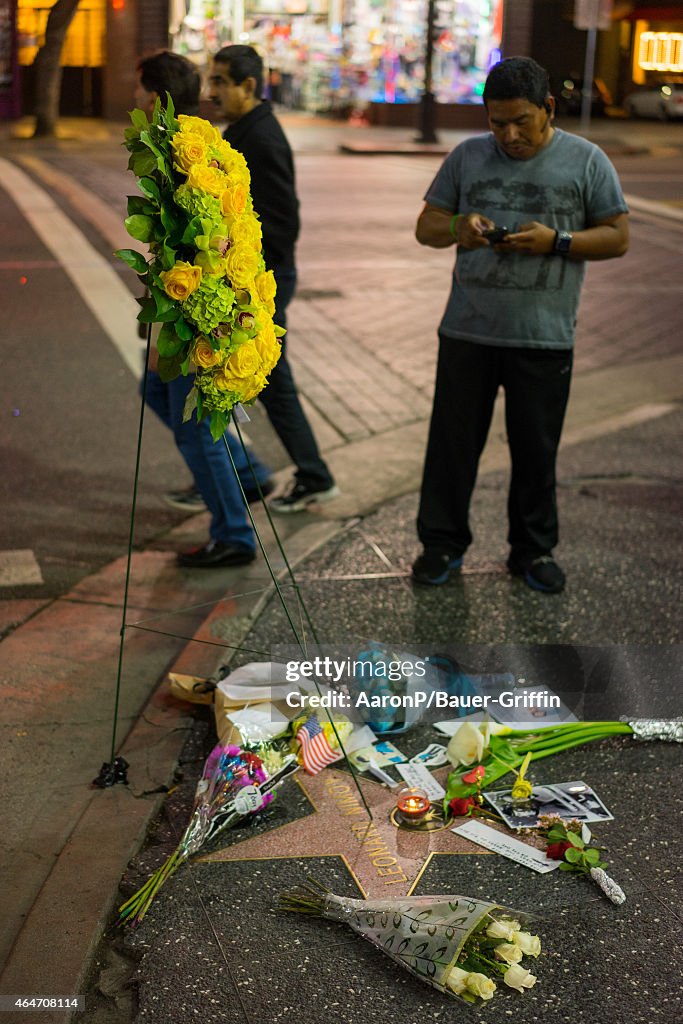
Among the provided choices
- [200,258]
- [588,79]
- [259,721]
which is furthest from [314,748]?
[588,79]

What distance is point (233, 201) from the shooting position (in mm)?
3221

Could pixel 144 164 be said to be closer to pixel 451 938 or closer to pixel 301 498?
pixel 451 938

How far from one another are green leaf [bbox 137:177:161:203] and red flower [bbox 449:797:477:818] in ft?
5.65

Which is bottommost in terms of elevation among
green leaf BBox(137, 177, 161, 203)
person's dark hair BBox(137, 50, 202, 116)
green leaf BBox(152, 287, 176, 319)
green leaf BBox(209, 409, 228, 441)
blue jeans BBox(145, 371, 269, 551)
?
blue jeans BBox(145, 371, 269, 551)

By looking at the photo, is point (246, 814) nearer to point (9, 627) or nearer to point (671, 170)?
point (9, 627)

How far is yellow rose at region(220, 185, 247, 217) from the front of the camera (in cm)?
321

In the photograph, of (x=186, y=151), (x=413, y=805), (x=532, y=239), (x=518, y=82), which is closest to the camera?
(x=186, y=151)

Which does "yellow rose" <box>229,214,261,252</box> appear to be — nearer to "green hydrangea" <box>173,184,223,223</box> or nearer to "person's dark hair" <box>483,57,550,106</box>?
"green hydrangea" <box>173,184,223,223</box>

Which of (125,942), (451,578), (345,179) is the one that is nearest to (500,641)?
(451,578)

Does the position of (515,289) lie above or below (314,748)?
above

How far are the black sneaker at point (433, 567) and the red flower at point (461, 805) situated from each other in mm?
1535

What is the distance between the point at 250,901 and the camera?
3.12 meters

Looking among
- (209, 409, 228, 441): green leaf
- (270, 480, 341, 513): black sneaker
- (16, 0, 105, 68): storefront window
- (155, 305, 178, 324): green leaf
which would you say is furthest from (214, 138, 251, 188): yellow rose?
(16, 0, 105, 68): storefront window

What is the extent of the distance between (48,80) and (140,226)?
79.8ft
